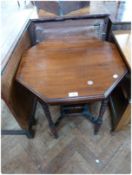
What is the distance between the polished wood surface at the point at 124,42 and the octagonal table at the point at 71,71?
0.16ft

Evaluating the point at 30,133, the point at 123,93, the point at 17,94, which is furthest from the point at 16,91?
the point at 123,93

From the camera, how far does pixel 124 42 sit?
43.8 inches

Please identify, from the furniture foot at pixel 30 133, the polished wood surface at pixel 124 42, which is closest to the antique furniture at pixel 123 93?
the polished wood surface at pixel 124 42

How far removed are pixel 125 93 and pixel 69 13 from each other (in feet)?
3.12

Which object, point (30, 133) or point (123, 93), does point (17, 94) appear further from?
point (123, 93)

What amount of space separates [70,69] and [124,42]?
1.65ft

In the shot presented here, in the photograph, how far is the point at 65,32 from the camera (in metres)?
1.35

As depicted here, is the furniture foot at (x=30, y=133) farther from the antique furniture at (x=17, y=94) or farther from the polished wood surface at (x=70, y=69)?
the polished wood surface at (x=70, y=69)

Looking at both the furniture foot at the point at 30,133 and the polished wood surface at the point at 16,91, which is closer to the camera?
the polished wood surface at the point at 16,91

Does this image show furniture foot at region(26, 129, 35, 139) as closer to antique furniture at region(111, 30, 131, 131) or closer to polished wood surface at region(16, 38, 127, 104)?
polished wood surface at region(16, 38, 127, 104)

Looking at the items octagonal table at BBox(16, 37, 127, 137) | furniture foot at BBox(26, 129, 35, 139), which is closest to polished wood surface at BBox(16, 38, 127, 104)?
octagonal table at BBox(16, 37, 127, 137)

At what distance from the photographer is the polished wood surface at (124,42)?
1.00 metres

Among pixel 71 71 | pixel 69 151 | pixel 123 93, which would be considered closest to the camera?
pixel 71 71

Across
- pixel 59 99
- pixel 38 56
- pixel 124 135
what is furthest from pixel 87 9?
pixel 124 135
